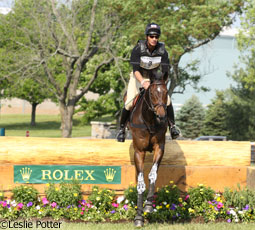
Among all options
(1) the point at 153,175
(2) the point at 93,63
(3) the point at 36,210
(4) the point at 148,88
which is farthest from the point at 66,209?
(2) the point at 93,63

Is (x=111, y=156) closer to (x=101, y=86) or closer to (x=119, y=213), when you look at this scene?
(x=119, y=213)

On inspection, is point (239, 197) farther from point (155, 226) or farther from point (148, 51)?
point (148, 51)

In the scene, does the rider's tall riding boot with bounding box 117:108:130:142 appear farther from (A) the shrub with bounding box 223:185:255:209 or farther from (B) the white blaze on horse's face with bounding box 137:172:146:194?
(A) the shrub with bounding box 223:185:255:209

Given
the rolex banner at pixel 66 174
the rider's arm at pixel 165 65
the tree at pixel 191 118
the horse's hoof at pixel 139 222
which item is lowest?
the tree at pixel 191 118

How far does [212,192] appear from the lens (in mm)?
8359

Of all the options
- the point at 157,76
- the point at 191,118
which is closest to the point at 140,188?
the point at 157,76

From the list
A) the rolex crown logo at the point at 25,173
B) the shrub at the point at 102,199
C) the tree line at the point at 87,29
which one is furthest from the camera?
the tree line at the point at 87,29

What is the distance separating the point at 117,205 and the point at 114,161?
88 centimetres

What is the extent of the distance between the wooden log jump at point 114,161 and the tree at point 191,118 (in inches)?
1067

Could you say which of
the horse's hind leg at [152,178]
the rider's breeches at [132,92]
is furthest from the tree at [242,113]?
the horse's hind leg at [152,178]

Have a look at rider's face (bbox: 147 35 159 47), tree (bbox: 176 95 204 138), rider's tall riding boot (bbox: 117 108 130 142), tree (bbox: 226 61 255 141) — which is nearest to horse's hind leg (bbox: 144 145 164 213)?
rider's tall riding boot (bbox: 117 108 130 142)

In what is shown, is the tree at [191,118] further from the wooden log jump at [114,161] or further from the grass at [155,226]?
the grass at [155,226]

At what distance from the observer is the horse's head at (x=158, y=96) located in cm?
659

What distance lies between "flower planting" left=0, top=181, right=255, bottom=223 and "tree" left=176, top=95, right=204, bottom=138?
91.2 ft
